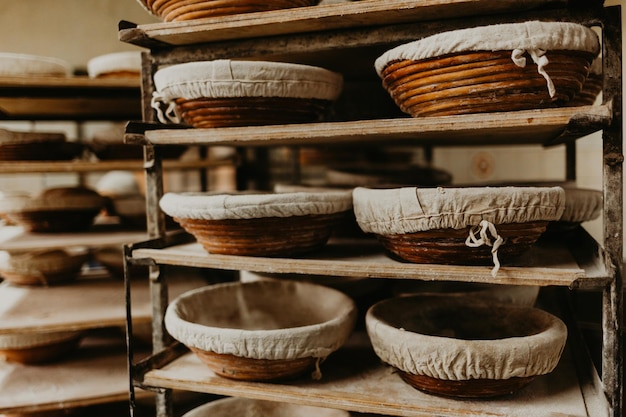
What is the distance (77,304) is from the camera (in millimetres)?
1977

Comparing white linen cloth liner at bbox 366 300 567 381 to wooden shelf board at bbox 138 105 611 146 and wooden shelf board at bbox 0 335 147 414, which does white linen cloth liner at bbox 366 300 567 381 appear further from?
wooden shelf board at bbox 0 335 147 414

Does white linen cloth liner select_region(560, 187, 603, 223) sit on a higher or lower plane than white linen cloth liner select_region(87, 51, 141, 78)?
lower

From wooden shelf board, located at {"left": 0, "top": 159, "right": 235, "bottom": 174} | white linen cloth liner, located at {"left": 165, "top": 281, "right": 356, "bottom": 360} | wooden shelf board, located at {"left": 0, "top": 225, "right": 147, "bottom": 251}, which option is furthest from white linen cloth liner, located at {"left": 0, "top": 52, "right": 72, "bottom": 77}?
white linen cloth liner, located at {"left": 165, "top": 281, "right": 356, "bottom": 360}

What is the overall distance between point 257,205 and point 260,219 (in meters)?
0.05

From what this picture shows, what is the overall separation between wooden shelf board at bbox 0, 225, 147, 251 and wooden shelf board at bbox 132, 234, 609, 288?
0.53 metres

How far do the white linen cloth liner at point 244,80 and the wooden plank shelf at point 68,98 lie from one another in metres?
0.60

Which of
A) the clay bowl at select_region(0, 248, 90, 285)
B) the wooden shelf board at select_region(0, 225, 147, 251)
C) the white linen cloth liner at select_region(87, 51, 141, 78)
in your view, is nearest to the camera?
the wooden shelf board at select_region(0, 225, 147, 251)

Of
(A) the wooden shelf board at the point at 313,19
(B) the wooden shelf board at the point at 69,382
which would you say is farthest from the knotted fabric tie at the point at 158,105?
(B) the wooden shelf board at the point at 69,382

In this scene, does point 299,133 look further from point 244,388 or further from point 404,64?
point 244,388

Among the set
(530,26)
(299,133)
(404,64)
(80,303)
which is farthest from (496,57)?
(80,303)

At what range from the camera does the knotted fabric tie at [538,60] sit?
1.05m

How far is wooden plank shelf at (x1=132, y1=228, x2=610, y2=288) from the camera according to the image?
1.12 metres

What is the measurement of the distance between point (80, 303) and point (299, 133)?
3.91 feet

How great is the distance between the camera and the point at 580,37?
3.51ft
